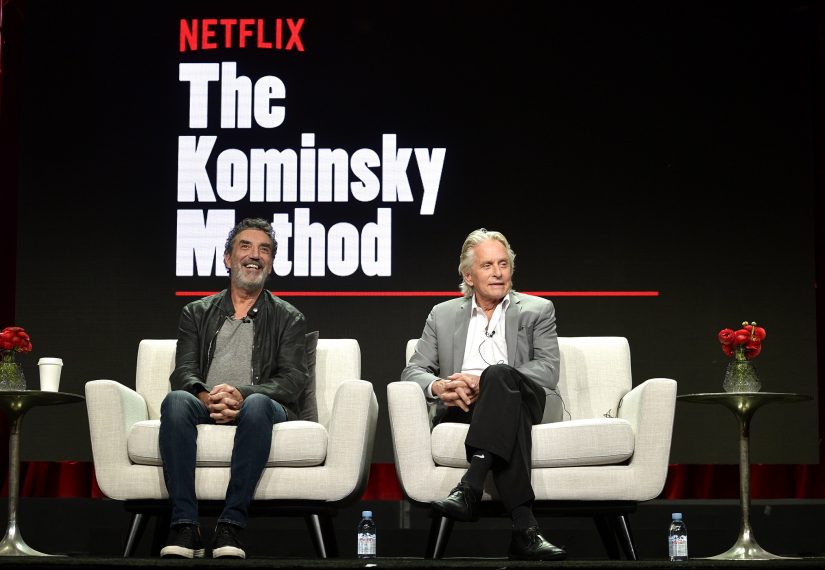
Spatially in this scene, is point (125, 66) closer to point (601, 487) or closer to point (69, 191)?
point (69, 191)

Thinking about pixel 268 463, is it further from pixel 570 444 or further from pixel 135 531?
pixel 570 444

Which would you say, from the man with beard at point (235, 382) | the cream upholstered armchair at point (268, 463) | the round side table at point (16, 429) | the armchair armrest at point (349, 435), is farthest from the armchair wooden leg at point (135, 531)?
the armchair armrest at point (349, 435)

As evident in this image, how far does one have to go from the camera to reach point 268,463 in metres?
3.76

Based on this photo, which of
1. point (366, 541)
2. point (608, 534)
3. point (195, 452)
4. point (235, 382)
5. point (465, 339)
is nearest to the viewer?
point (195, 452)

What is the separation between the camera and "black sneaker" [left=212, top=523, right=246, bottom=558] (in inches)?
133

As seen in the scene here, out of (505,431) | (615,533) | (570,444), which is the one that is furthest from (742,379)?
(505,431)

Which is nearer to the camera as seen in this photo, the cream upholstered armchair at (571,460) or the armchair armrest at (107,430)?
the cream upholstered armchair at (571,460)

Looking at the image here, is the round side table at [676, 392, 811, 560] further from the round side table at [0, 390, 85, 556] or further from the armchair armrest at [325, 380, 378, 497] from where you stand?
the round side table at [0, 390, 85, 556]

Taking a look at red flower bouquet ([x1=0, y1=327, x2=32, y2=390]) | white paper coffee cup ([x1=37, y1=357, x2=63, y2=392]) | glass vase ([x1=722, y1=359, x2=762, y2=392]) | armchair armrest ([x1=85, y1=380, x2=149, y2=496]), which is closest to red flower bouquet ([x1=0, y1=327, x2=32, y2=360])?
red flower bouquet ([x1=0, y1=327, x2=32, y2=390])

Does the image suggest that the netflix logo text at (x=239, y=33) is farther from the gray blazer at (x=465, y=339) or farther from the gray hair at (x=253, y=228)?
the gray blazer at (x=465, y=339)

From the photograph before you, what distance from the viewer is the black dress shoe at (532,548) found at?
132 inches

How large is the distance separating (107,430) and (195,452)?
15.4 inches

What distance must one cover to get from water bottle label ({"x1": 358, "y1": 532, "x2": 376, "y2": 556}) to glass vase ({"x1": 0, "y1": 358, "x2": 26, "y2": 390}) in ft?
4.59

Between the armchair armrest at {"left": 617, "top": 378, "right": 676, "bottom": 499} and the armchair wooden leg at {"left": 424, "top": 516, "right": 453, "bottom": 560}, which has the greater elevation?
the armchair armrest at {"left": 617, "top": 378, "right": 676, "bottom": 499}
